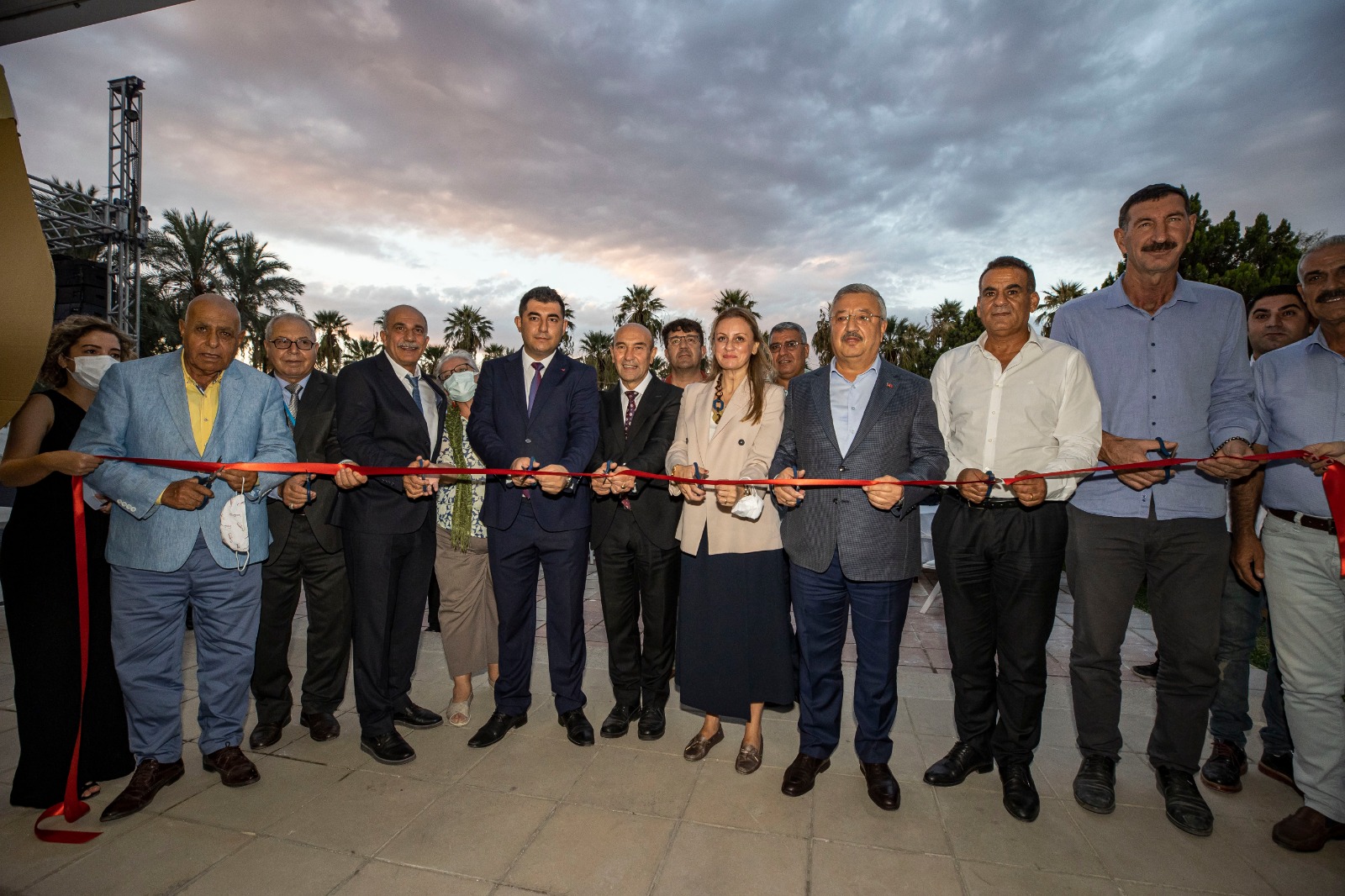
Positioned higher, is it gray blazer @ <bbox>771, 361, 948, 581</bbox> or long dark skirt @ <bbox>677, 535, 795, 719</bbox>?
gray blazer @ <bbox>771, 361, 948, 581</bbox>

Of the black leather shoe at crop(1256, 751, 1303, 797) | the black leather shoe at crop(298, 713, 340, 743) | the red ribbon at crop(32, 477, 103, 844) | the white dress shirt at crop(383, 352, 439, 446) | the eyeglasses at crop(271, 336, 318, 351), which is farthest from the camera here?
the eyeglasses at crop(271, 336, 318, 351)

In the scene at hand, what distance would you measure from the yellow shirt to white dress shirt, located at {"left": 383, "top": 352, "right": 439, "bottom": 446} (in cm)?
86

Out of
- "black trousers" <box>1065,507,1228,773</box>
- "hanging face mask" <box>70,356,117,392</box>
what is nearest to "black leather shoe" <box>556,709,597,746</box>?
"black trousers" <box>1065,507,1228,773</box>

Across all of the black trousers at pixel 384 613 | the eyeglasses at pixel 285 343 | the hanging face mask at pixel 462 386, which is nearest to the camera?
the black trousers at pixel 384 613

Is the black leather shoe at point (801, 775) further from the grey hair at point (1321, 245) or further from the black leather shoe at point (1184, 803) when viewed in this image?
the grey hair at point (1321, 245)

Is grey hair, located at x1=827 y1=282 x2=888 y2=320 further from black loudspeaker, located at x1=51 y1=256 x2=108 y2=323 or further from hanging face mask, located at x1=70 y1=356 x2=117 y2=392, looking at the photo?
black loudspeaker, located at x1=51 y1=256 x2=108 y2=323

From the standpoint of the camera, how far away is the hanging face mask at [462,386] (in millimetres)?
4051

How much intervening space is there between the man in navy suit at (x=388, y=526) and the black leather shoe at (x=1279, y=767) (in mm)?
4399

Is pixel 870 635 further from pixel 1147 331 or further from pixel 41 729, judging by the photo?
pixel 41 729

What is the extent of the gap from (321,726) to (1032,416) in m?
4.12

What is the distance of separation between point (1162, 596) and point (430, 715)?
3.93 m

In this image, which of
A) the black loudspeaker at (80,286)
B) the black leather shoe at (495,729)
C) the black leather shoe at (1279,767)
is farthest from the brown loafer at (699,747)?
the black loudspeaker at (80,286)

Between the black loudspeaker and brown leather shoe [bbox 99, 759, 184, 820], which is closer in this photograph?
brown leather shoe [bbox 99, 759, 184, 820]

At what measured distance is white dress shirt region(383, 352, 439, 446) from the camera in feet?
11.9
